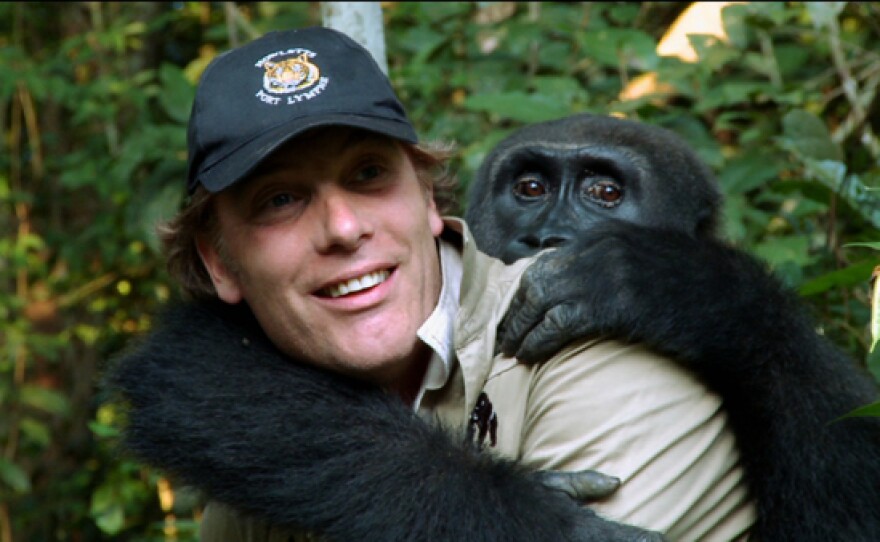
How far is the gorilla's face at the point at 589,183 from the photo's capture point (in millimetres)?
4105

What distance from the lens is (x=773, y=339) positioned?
290 cm

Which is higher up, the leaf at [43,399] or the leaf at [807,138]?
the leaf at [807,138]

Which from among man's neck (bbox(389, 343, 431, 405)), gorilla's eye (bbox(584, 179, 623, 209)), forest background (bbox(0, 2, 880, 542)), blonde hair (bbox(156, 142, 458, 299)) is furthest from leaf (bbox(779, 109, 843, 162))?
man's neck (bbox(389, 343, 431, 405))

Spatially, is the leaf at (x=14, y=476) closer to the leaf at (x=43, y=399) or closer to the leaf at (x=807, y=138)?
the leaf at (x=43, y=399)

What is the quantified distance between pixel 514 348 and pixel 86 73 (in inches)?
212

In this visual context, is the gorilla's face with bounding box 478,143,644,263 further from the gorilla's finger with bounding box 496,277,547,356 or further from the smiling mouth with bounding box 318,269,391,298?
the smiling mouth with bounding box 318,269,391,298

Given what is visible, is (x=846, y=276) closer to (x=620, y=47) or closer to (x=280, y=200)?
(x=280, y=200)

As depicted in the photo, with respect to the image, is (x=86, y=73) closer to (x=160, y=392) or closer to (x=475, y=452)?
(x=160, y=392)

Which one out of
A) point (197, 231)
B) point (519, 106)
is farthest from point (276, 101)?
point (519, 106)

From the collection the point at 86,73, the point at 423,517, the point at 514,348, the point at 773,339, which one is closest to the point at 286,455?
the point at 423,517

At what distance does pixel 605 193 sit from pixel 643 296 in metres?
1.38

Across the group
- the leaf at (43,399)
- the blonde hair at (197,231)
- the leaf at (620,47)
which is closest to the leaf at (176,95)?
the leaf at (620,47)

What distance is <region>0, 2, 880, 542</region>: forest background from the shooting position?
13.9ft

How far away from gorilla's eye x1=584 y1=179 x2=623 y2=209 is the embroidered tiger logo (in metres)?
1.91
